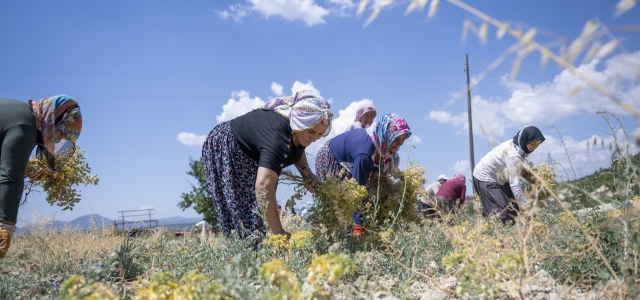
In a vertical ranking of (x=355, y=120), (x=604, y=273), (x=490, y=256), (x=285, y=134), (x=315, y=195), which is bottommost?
(x=604, y=273)

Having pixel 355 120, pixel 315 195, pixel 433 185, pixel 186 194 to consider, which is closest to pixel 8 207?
pixel 315 195

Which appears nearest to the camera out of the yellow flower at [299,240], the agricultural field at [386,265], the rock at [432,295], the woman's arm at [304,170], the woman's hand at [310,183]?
the agricultural field at [386,265]

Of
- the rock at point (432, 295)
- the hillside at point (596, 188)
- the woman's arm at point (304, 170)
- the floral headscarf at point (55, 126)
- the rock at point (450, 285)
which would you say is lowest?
the rock at point (432, 295)

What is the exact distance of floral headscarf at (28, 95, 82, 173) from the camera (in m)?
2.84

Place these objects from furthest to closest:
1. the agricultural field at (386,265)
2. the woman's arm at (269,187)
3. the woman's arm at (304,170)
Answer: the woman's arm at (304,170), the woman's arm at (269,187), the agricultural field at (386,265)

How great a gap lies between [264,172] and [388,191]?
1.76m

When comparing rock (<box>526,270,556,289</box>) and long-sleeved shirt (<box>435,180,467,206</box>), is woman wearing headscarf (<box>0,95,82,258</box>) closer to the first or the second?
Answer: rock (<box>526,270,556,289</box>)

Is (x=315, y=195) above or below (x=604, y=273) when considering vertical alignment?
above

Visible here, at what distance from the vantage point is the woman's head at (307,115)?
3082mm

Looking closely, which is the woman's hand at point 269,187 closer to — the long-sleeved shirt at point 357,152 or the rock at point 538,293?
the long-sleeved shirt at point 357,152

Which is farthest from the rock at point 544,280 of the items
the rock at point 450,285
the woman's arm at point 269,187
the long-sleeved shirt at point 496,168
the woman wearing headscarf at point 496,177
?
the long-sleeved shirt at point 496,168

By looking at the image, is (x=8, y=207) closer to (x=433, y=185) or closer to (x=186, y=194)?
(x=433, y=185)

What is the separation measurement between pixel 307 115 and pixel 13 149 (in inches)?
68.7

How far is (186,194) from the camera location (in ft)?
81.6
